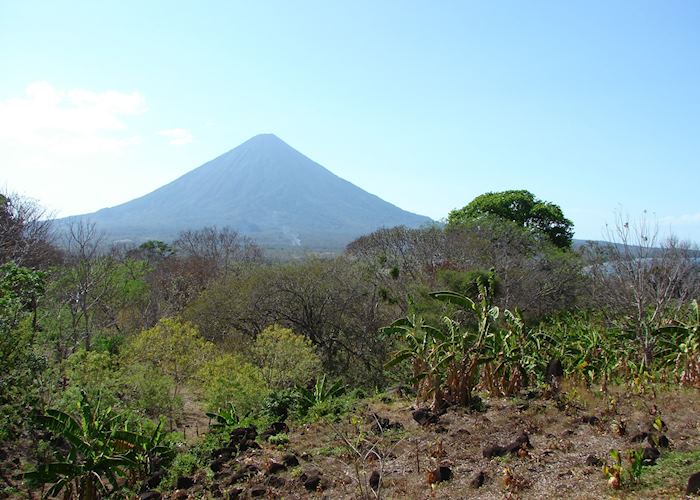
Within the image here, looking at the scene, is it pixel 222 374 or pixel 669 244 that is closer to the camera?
pixel 222 374

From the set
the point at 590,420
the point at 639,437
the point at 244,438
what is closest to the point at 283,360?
the point at 244,438

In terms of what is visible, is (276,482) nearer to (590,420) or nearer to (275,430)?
(275,430)

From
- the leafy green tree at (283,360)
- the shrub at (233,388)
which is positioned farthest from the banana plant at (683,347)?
the shrub at (233,388)

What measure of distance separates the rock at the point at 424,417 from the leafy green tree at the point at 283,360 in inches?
178

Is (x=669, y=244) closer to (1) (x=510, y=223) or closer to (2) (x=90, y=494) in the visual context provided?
(1) (x=510, y=223)

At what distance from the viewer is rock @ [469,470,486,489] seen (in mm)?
5652

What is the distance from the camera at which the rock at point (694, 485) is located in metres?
4.61

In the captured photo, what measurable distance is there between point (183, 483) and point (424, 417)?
3.49 metres

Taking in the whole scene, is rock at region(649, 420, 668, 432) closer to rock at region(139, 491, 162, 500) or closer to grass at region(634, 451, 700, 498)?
grass at region(634, 451, 700, 498)

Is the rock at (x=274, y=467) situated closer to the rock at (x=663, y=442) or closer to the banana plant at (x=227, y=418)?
the banana plant at (x=227, y=418)

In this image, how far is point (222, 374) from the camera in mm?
10883

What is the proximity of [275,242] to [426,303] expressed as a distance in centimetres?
12016

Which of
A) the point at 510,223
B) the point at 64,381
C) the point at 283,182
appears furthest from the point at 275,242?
the point at 64,381

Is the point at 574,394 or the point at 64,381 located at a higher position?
the point at 574,394
